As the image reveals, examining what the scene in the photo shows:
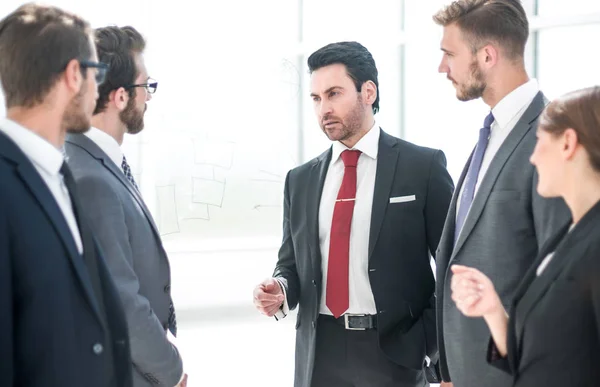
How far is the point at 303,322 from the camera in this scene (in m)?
2.49

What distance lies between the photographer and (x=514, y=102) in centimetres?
203

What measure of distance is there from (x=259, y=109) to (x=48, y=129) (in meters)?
3.02

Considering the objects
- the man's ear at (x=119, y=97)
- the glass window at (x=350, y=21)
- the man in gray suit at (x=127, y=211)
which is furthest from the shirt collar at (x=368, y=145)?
the glass window at (x=350, y=21)

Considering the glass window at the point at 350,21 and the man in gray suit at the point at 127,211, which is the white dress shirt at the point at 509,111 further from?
the glass window at the point at 350,21

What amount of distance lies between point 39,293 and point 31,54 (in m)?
0.50

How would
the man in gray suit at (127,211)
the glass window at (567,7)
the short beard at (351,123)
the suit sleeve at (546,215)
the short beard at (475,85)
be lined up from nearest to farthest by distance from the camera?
the suit sleeve at (546,215) → the man in gray suit at (127,211) → the short beard at (475,85) → the short beard at (351,123) → the glass window at (567,7)

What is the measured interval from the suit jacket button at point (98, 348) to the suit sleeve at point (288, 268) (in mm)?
1101

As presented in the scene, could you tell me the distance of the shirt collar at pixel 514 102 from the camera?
2.03 metres

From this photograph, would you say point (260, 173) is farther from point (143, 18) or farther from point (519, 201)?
point (519, 201)

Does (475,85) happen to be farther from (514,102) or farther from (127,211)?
(127,211)

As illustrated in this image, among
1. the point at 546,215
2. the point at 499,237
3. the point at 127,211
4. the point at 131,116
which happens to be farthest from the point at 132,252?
the point at 546,215

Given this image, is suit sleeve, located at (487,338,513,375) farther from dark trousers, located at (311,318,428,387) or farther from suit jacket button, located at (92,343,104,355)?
suit jacket button, located at (92,343,104,355)

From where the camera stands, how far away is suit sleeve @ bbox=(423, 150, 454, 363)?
2370 mm

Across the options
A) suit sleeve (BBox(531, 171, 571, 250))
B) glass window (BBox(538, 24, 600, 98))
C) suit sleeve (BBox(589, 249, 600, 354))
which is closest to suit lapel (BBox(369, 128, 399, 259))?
suit sleeve (BBox(531, 171, 571, 250))
